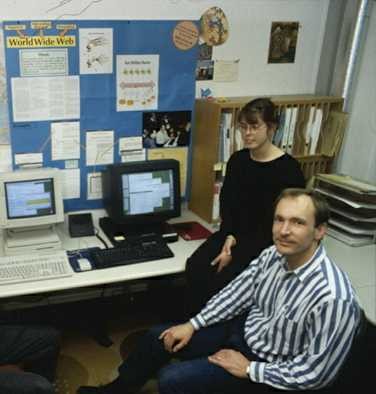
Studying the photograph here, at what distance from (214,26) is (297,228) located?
1.54 metres

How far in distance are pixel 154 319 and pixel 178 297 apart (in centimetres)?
22

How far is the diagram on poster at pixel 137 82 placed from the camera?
2717 millimetres

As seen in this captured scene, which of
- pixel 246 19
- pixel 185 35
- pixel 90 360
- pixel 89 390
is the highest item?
pixel 246 19

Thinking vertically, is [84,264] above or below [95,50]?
below

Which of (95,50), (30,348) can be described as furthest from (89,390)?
(95,50)

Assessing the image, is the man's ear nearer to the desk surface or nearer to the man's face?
the man's face

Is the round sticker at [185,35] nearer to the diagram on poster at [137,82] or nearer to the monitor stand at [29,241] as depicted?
the diagram on poster at [137,82]

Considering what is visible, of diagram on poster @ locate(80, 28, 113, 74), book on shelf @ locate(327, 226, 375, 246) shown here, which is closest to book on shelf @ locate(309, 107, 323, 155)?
book on shelf @ locate(327, 226, 375, 246)

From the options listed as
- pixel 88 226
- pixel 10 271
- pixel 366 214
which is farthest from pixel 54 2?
pixel 366 214

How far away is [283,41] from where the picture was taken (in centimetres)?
305

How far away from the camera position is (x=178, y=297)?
3244 millimetres

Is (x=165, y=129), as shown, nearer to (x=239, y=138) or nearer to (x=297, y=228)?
(x=239, y=138)

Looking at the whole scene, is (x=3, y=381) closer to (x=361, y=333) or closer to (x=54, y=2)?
(x=361, y=333)

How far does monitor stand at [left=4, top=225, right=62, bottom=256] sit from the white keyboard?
6 centimetres
